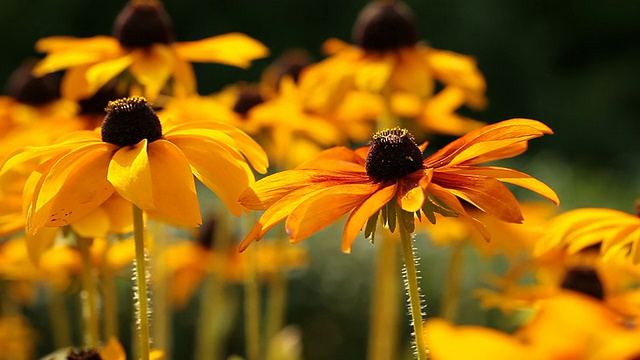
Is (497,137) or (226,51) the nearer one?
(497,137)

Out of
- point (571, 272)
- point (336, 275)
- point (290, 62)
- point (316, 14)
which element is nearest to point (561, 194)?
point (336, 275)

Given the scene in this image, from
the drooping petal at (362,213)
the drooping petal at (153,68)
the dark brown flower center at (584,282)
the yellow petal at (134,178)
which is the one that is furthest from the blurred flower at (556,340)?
the drooping petal at (153,68)

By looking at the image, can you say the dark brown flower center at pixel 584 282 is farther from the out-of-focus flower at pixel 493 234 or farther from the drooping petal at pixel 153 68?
the drooping petal at pixel 153 68

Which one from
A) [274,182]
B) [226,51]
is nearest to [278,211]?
[274,182]

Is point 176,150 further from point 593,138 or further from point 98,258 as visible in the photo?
point 593,138

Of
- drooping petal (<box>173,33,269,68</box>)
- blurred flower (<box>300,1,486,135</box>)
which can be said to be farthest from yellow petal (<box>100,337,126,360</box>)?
blurred flower (<box>300,1,486,135</box>)

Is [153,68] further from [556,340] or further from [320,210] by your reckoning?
[556,340]
